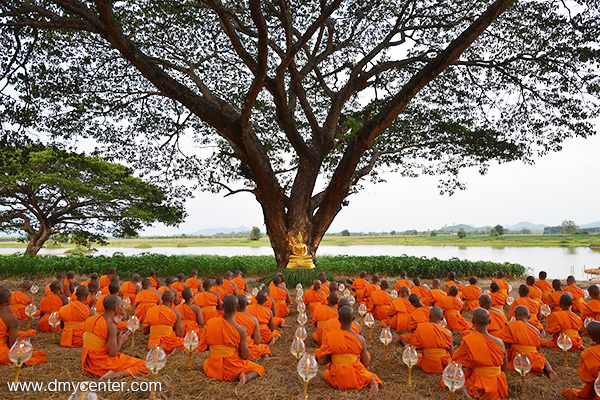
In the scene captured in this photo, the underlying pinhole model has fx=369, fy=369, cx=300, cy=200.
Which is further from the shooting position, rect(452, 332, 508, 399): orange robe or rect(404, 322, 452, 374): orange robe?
rect(404, 322, 452, 374): orange robe

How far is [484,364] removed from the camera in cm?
397

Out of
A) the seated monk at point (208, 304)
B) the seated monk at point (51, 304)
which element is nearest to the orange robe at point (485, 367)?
the seated monk at point (208, 304)

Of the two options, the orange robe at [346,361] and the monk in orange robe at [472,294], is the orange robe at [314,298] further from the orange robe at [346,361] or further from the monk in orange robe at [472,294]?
the orange robe at [346,361]

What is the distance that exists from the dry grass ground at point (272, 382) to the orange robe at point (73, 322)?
17 centimetres

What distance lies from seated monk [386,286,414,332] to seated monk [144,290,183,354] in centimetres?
375

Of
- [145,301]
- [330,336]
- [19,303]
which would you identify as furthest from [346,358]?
[19,303]

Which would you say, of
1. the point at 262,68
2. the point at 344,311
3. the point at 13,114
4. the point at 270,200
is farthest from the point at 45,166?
the point at 344,311

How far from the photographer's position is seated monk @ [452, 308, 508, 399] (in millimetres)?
3951

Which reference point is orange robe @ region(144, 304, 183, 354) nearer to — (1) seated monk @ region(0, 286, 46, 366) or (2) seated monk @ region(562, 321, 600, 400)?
(1) seated monk @ region(0, 286, 46, 366)

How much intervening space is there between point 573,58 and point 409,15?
16.0ft

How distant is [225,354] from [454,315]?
4331mm

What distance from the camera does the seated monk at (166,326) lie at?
5398 mm

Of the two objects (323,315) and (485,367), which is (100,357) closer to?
(323,315)

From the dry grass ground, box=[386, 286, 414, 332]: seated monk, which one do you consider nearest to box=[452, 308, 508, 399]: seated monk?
the dry grass ground
